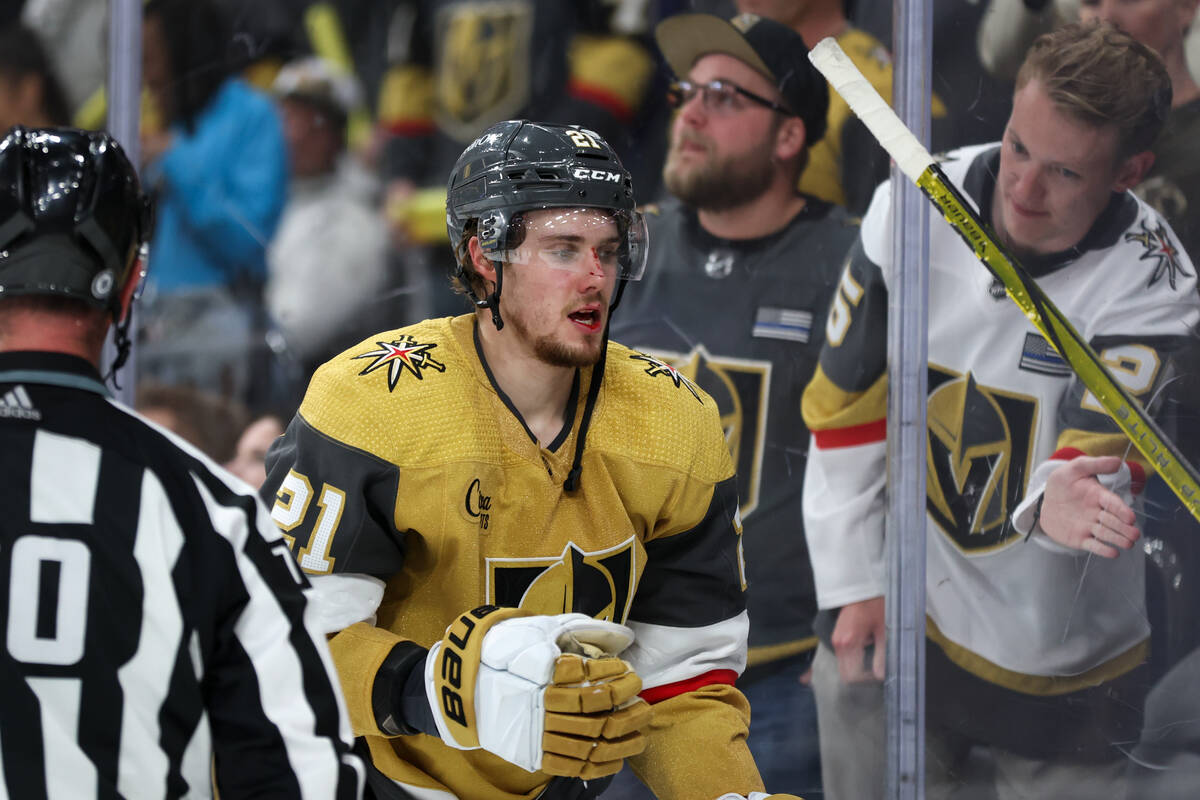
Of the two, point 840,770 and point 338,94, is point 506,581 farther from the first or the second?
point 338,94

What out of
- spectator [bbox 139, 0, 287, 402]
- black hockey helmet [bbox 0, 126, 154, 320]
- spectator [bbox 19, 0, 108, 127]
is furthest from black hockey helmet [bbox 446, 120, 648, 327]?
spectator [bbox 19, 0, 108, 127]

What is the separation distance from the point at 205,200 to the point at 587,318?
1686mm

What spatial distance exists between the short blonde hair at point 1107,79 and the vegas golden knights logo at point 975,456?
521 mm

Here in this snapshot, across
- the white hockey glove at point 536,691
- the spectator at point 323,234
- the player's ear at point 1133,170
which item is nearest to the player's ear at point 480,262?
the white hockey glove at point 536,691

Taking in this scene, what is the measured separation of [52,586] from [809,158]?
6.39 feet

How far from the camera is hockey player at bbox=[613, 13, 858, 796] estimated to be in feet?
8.64

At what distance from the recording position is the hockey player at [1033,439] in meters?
2.32

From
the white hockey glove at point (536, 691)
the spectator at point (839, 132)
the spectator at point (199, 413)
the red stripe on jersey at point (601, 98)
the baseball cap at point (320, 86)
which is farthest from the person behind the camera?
the spectator at point (199, 413)

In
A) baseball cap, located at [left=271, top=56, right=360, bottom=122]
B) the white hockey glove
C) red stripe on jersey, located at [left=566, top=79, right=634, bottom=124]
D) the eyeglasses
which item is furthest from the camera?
baseball cap, located at [left=271, top=56, right=360, bottom=122]

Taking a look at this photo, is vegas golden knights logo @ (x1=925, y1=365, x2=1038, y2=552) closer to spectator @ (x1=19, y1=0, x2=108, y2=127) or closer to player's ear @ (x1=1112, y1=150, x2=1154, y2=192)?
player's ear @ (x1=1112, y1=150, x2=1154, y2=192)

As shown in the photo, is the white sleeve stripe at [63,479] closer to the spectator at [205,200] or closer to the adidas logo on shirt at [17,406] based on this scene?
the adidas logo on shirt at [17,406]

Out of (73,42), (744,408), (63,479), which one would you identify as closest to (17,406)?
(63,479)

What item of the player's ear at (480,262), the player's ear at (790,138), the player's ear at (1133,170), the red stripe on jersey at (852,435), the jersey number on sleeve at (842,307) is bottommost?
the red stripe on jersey at (852,435)

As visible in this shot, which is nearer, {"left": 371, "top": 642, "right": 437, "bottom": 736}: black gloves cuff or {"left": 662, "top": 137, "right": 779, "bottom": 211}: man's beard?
{"left": 371, "top": 642, "right": 437, "bottom": 736}: black gloves cuff
